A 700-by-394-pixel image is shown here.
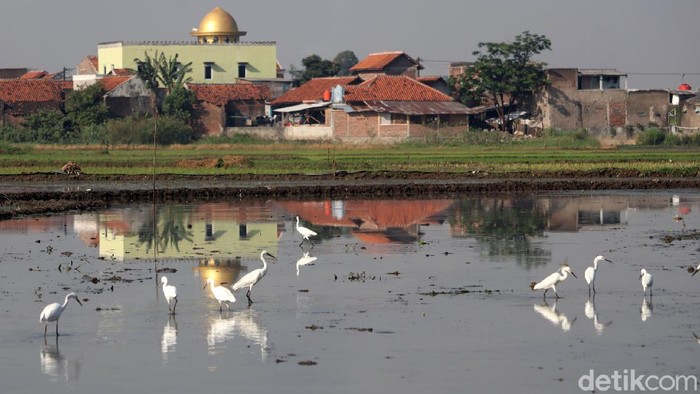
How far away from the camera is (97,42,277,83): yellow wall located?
272 feet

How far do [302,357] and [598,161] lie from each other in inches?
1416

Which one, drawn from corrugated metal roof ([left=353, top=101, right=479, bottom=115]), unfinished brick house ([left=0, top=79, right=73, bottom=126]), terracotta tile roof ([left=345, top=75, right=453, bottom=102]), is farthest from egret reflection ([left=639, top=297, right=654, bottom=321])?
unfinished brick house ([left=0, top=79, right=73, bottom=126])

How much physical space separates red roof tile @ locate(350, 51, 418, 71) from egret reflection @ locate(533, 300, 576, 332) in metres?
65.0

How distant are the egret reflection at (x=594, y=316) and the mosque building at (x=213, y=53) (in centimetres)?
6802

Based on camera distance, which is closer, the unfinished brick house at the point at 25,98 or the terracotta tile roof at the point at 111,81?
the unfinished brick house at the point at 25,98

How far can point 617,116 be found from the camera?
2906 inches

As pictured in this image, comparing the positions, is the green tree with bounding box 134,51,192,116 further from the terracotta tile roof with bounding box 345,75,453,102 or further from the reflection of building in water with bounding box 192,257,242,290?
the reflection of building in water with bounding box 192,257,242,290

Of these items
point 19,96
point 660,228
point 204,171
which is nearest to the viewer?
point 660,228

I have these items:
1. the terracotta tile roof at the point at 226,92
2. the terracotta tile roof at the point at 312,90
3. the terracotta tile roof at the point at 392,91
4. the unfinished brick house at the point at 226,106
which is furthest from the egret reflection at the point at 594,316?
the terracotta tile roof at the point at 226,92

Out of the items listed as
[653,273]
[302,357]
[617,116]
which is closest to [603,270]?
[653,273]

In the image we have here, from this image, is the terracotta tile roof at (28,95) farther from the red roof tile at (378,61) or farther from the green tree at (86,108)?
the red roof tile at (378,61)

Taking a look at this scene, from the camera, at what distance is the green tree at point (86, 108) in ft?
225

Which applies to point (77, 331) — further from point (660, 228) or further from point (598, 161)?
point (598, 161)

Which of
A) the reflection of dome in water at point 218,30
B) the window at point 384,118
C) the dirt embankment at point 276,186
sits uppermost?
the reflection of dome in water at point 218,30
